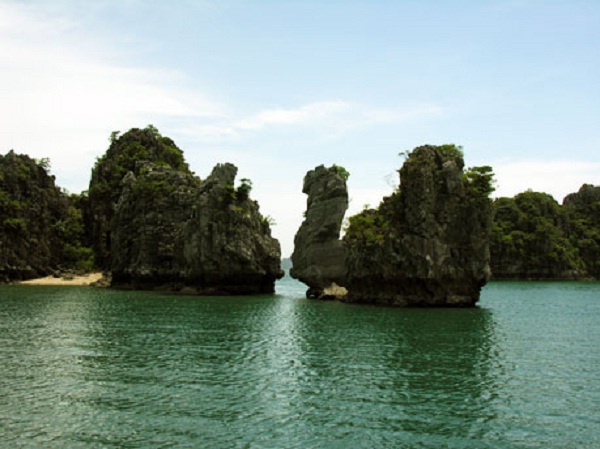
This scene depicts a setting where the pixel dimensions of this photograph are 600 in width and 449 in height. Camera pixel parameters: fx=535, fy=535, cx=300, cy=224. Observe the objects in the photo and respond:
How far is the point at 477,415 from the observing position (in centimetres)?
2119

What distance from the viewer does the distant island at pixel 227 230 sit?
6197 centimetres

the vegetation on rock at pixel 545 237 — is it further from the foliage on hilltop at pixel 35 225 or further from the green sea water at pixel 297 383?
the green sea water at pixel 297 383

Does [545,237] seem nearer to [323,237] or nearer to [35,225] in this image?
[323,237]

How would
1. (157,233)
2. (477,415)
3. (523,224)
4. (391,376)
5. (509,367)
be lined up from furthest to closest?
(523,224)
(157,233)
(509,367)
(391,376)
(477,415)

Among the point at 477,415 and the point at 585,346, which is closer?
the point at 477,415

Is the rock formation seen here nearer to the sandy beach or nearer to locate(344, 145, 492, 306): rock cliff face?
locate(344, 145, 492, 306): rock cliff face

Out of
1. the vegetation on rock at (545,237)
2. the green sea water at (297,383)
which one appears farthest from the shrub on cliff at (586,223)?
the green sea water at (297,383)

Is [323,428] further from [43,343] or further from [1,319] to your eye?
[1,319]

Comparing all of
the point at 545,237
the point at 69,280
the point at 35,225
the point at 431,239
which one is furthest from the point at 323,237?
the point at 545,237

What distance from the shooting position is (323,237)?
75.4m

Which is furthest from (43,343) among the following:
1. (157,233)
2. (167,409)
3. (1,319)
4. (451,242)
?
(157,233)

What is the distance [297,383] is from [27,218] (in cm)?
10693

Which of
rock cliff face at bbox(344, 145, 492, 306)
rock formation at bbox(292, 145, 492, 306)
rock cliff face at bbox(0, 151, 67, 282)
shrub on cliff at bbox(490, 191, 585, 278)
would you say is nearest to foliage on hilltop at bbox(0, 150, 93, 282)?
rock cliff face at bbox(0, 151, 67, 282)

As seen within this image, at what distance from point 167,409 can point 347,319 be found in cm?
3033
